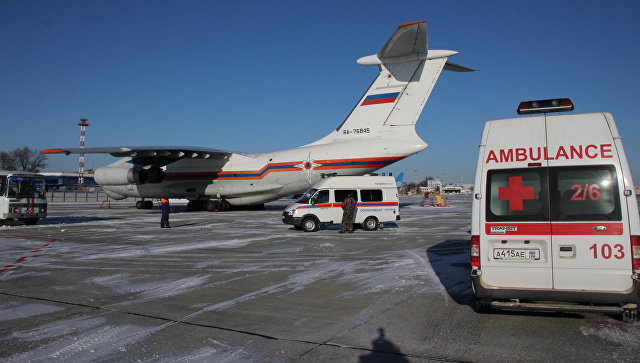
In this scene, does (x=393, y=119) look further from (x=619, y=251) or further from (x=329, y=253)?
(x=619, y=251)

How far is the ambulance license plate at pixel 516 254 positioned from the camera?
17.6ft

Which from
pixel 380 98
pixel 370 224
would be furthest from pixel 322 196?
pixel 380 98

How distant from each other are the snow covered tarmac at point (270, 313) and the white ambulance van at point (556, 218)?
16.9 inches

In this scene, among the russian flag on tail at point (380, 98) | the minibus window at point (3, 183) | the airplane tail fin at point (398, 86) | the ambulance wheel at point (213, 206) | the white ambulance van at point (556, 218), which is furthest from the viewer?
the ambulance wheel at point (213, 206)

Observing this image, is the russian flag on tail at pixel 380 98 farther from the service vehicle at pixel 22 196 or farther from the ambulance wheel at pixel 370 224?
the service vehicle at pixel 22 196

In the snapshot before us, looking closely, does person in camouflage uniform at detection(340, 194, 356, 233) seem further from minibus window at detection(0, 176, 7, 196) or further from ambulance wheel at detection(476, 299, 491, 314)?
minibus window at detection(0, 176, 7, 196)

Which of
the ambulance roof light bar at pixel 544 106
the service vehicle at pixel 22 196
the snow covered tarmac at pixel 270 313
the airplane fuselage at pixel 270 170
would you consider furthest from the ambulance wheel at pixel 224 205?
the ambulance roof light bar at pixel 544 106

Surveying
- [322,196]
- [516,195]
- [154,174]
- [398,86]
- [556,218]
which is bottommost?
[556,218]

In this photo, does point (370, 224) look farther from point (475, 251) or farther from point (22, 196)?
point (22, 196)

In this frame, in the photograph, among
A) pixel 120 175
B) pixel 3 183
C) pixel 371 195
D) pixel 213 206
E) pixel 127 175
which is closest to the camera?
pixel 371 195

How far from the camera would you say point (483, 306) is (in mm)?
5691

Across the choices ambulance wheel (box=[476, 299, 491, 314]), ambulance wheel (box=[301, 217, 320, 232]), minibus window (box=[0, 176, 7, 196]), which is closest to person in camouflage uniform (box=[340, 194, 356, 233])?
ambulance wheel (box=[301, 217, 320, 232])

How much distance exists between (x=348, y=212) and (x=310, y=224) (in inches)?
66.0

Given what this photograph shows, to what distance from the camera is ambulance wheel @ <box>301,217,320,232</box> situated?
16.7 metres
